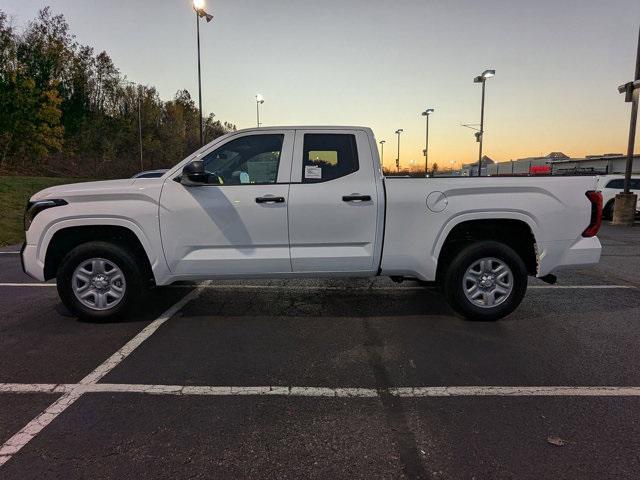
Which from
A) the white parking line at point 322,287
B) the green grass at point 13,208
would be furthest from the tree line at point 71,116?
the white parking line at point 322,287

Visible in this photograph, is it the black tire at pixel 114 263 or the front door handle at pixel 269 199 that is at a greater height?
the front door handle at pixel 269 199

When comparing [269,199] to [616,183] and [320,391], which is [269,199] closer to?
[320,391]

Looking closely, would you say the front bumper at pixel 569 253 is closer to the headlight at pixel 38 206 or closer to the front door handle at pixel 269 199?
the front door handle at pixel 269 199

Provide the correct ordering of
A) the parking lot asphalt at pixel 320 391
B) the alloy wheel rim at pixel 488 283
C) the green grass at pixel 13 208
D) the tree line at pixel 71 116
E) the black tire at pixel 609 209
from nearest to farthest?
the parking lot asphalt at pixel 320 391
the alloy wheel rim at pixel 488 283
the green grass at pixel 13 208
the black tire at pixel 609 209
the tree line at pixel 71 116

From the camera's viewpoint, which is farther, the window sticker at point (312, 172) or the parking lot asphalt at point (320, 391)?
the window sticker at point (312, 172)

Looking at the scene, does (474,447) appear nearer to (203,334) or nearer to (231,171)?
(203,334)

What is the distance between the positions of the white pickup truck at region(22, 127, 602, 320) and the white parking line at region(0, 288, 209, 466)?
0.59 metres

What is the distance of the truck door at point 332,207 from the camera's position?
4625 millimetres

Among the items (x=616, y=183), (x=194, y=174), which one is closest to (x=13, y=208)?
(x=194, y=174)

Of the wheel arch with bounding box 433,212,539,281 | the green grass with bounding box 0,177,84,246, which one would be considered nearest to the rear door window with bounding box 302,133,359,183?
the wheel arch with bounding box 433,212,539,281

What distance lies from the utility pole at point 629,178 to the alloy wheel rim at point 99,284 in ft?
55.6

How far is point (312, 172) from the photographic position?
186 inches

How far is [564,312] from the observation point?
530cm

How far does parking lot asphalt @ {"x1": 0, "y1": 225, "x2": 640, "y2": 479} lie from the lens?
2514 millimetres
